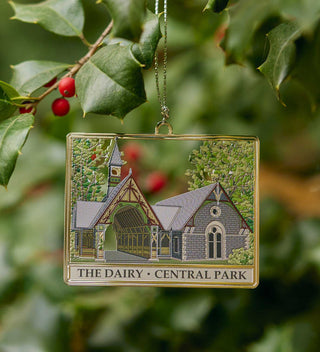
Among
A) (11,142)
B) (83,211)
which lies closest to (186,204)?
(83,211)

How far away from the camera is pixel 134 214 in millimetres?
650

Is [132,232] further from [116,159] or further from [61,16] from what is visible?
[61,16]

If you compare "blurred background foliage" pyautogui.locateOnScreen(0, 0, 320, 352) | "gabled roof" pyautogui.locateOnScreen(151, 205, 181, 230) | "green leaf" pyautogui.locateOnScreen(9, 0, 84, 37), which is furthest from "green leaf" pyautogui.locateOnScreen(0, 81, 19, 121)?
"blurred background foliage" pyautogui.locateOnScreen(0, 0, 320, 352)

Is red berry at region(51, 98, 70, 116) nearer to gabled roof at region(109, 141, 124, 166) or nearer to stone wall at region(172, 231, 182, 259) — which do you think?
gabled roof at region(109, 141, 124, 166)

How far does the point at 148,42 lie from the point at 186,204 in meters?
0.25

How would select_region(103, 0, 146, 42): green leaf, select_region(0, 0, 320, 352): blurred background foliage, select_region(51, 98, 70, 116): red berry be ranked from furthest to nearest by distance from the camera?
select_region(0, 0, 320, 352): blurred background foliage
select_region(51, 98, 70, 116): red berry
select_region(103, 0, 146, 42): green leaf

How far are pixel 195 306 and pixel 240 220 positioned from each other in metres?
0.59

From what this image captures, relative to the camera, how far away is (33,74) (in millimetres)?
613

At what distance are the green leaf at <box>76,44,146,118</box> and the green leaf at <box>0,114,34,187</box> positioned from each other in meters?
0.08

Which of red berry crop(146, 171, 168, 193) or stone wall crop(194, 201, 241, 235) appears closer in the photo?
stone wall crop(194, 201, 241, 235)

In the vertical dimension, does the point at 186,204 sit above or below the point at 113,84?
below

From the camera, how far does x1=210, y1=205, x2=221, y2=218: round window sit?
649 millimetres

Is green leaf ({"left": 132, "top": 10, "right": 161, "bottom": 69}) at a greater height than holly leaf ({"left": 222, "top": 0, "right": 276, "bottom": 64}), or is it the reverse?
holly leaf ({"left": 222, "top": 0, "right": 276, "bottom": 64})

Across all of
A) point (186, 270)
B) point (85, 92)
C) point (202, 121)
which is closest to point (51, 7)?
point (85, 92)
